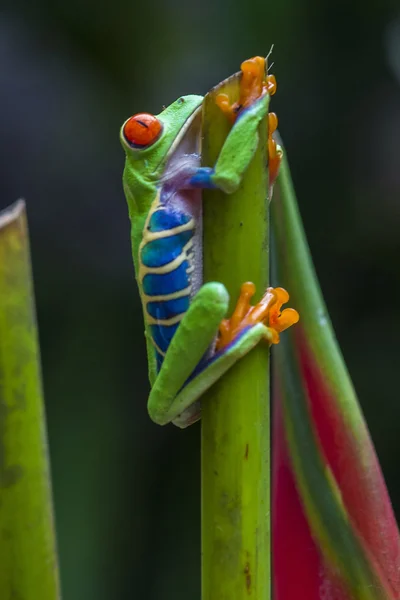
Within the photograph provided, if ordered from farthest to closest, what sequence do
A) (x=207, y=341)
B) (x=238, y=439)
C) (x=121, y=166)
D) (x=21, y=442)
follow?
(x=121, y=166) < (x=207, y=341) < (x=238, y=439) < (x=21, y=442)

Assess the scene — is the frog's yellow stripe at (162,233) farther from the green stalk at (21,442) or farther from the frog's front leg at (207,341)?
the green stalk at (21,442)

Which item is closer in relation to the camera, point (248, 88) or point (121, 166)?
point (248, 88)

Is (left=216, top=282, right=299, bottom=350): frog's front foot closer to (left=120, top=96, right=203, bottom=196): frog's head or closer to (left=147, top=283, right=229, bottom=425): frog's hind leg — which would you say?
(left=147, top=283, right=229, bottom=425): frog's hind leg

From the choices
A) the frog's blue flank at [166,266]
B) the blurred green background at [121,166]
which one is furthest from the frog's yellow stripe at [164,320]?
the blurred green background at [121,166]

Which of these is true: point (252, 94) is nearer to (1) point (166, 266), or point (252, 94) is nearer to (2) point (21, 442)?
(1) point (166, 266)

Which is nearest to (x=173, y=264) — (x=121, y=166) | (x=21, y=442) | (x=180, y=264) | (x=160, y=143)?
(x=180, y=264)

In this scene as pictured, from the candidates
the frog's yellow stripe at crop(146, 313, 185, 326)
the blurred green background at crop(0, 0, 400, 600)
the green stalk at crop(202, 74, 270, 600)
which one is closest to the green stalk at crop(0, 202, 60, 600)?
the green stalk at crop(202, 74, 270, 600)

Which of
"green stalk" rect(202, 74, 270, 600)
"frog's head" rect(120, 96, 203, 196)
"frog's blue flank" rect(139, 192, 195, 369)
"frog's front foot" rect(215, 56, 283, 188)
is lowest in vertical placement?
"green stalk" rect(202, 74, 270, 600)
